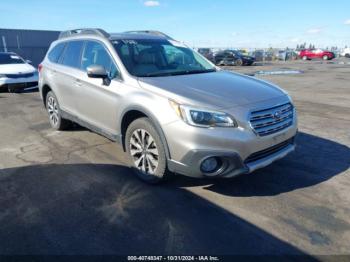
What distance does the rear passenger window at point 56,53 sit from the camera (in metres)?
6.08

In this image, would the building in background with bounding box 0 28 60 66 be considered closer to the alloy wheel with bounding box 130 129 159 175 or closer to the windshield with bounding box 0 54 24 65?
the windshield with bounding box 0 54 24 65

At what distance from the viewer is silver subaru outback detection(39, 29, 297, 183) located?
340 centimetres

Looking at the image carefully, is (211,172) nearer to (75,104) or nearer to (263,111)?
(263,111)

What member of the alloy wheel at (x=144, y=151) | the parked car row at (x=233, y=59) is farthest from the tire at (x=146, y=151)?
the parked car row at (x=233, y=59)

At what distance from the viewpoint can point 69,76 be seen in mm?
5441

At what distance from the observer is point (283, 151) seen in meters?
3.93

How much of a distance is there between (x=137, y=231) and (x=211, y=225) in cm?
73

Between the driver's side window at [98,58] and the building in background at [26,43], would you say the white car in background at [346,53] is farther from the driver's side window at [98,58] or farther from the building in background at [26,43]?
the driver's side window at [98,58]

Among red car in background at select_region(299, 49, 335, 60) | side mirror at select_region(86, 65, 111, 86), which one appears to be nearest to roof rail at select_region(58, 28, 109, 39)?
side mirror at select_region(86, 65, 111, 86)

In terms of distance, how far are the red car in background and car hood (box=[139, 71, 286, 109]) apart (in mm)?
44746

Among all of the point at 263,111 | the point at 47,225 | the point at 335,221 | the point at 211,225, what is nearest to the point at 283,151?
the point at 263,111

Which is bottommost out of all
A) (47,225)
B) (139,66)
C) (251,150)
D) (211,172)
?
(47,225)

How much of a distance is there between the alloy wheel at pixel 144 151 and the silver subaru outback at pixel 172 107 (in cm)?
1

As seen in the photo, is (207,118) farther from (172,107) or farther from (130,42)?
(130,42)
